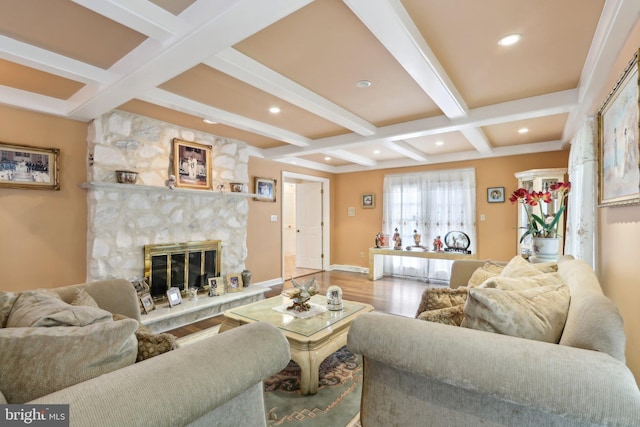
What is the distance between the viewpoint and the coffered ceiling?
5.55 feet

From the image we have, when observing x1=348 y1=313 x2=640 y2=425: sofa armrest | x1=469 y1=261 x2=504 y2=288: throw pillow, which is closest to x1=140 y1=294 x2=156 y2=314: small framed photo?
x1=348 y1=313 x2=640 y2=425: sofa armrest

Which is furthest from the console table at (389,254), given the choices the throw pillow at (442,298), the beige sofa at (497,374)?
the beige sofa at (497,374)

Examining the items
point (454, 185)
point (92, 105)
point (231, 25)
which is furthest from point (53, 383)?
point (454, 185)

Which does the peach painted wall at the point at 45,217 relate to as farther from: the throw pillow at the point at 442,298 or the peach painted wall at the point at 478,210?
the peach painted wall at the point at 478,210

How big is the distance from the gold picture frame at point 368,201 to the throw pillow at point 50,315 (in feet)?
18.7

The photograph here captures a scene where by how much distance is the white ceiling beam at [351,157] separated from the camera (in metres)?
5.20

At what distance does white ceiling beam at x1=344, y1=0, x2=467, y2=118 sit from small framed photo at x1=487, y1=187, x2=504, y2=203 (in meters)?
3.01

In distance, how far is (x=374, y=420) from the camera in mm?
1272

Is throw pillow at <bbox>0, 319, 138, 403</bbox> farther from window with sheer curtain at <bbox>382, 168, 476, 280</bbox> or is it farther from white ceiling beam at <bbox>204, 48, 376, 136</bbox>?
window with sheer curtain at <bbox>382, 168, 476, 280</bbox>

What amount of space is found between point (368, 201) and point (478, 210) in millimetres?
2157

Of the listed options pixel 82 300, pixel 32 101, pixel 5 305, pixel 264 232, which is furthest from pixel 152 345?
pixel 264 232

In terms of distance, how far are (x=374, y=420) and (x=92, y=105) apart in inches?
133

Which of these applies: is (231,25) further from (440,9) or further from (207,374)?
(207,374)

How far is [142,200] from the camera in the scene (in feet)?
11.7
